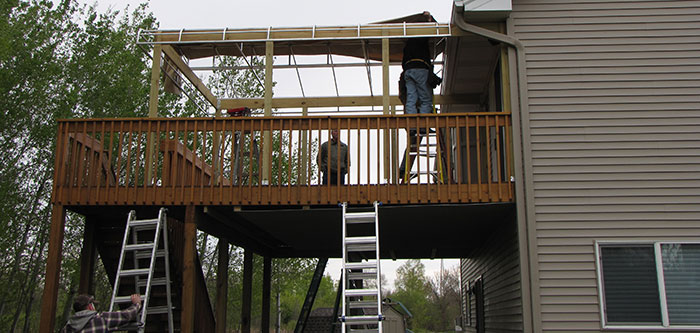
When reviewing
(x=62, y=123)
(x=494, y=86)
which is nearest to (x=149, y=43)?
(x=62, y=123)

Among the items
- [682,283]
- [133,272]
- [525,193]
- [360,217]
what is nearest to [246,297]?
[133,272]

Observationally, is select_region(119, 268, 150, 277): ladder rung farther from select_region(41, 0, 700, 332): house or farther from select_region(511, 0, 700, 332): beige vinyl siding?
select_region(511, 0, 700, 332): beige vinyl siding

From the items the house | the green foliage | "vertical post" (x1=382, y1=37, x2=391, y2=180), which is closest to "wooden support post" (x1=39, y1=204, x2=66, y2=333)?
the house

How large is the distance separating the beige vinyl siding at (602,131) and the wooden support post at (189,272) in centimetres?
416

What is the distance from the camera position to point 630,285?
7.20m

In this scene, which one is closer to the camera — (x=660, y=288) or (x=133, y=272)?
(x=660, y=288)

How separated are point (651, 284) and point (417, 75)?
4153 millimetres

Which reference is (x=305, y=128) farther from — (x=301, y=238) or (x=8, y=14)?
(x=8, y=14)

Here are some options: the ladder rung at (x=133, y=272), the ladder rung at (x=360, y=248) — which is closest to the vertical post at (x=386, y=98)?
the ladder rung at (x=360, y=248)

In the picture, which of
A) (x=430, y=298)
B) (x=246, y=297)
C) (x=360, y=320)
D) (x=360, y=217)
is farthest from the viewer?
(x=430, y=298)

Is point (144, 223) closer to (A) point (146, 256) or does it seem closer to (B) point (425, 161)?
(A) point (146, 256)

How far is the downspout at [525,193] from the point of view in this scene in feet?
23.7

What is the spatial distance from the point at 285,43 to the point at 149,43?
195cm

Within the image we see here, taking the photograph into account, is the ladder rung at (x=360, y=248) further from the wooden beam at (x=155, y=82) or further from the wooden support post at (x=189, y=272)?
the wooden beam at (x=155, y=82)
